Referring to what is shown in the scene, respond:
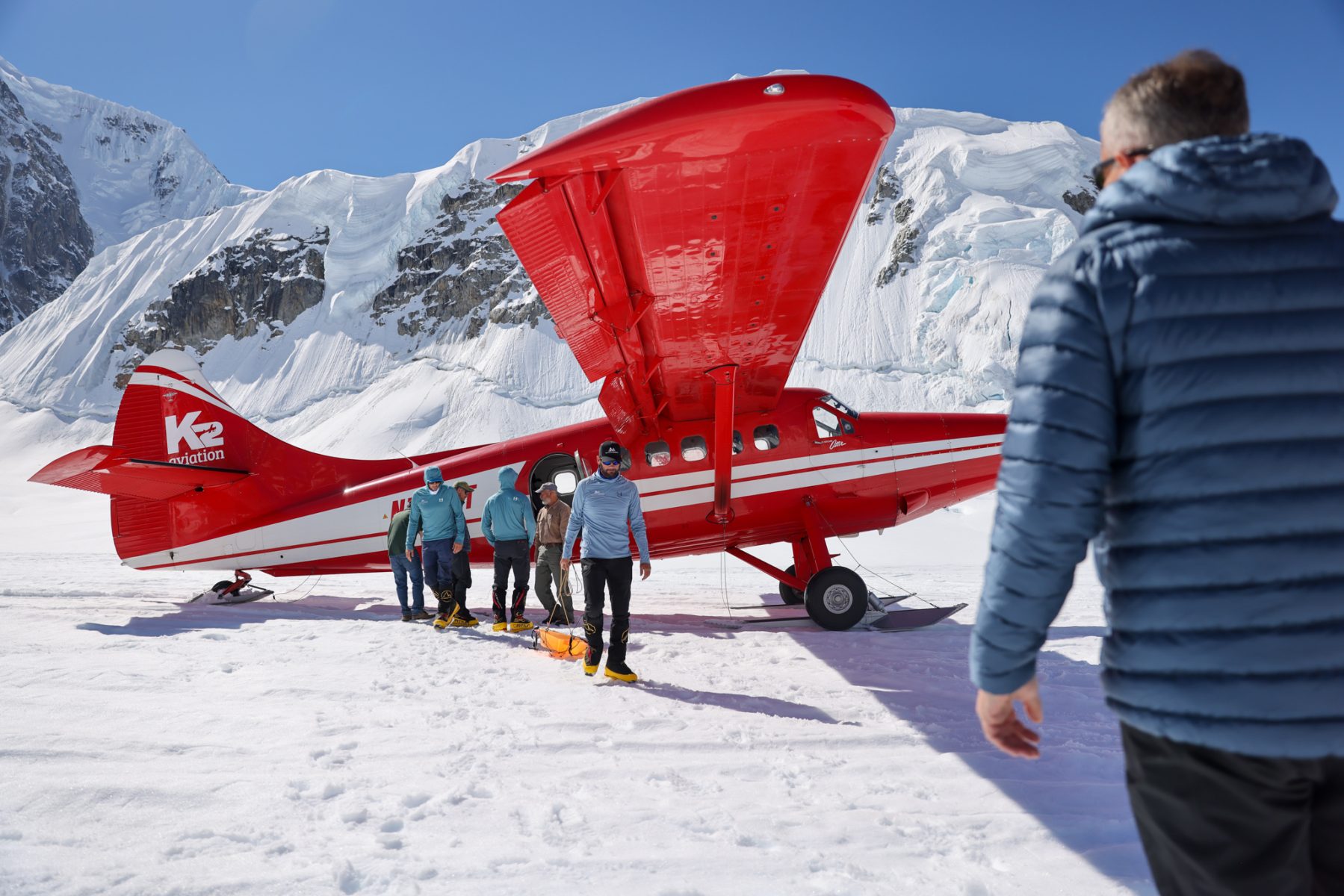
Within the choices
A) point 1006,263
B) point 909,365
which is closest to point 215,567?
point 909,365

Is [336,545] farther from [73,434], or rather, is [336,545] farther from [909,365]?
[73,434]

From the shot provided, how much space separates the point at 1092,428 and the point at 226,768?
4174mm

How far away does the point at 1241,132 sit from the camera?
1498 mm

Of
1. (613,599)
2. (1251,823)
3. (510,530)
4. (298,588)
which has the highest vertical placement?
(1251,823)

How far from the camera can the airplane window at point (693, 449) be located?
28.4 feet

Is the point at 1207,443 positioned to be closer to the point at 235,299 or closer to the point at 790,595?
the point at 790,595

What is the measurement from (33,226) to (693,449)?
147225mm

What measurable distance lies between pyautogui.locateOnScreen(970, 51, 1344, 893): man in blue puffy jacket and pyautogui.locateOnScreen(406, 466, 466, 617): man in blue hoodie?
25.7 ft

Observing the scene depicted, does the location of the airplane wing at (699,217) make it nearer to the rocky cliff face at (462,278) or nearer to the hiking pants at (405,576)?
the hiking pants at (405,576)

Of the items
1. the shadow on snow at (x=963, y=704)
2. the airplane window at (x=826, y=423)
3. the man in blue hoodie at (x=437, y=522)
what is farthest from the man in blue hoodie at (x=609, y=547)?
the airplane window at (x=826, y=423)

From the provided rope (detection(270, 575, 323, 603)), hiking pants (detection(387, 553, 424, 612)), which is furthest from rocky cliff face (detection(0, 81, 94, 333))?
hiking pants (detection(387, 553, 424, 612))

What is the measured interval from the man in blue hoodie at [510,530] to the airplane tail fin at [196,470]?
2.43 metres

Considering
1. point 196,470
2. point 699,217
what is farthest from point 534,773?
point 196,470

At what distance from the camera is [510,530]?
326 inches
